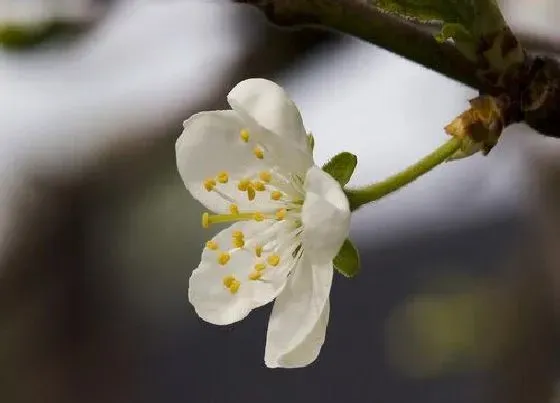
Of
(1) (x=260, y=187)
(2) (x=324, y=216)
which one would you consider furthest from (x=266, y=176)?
(2) (x=324, y=216)

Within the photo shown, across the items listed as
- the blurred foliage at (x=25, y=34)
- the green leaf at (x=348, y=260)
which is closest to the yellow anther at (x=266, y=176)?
the green leaf at (x=348, y=260)

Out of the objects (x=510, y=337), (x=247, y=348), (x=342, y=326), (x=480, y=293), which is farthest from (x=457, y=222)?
(x=247, y=348)

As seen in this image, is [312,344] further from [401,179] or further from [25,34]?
[25,34]

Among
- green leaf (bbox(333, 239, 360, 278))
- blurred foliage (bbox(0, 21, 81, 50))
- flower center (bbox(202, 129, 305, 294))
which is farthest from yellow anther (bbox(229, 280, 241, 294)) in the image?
blurred foliage (bbox(0, 21, 81, 50))

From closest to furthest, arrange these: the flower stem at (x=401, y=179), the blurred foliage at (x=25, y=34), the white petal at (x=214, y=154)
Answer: the flower stem at (x=401, y=179) < the white petal at (x=214, y=154) < the blurred foliage at (x=25, y=34)

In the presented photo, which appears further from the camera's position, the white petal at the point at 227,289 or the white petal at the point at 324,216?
the white petal at the point at 227,289

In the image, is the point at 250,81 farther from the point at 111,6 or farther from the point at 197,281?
the point at 111,6

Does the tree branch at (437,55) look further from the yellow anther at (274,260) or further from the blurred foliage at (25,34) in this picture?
the blurred foliage at (25,34)
